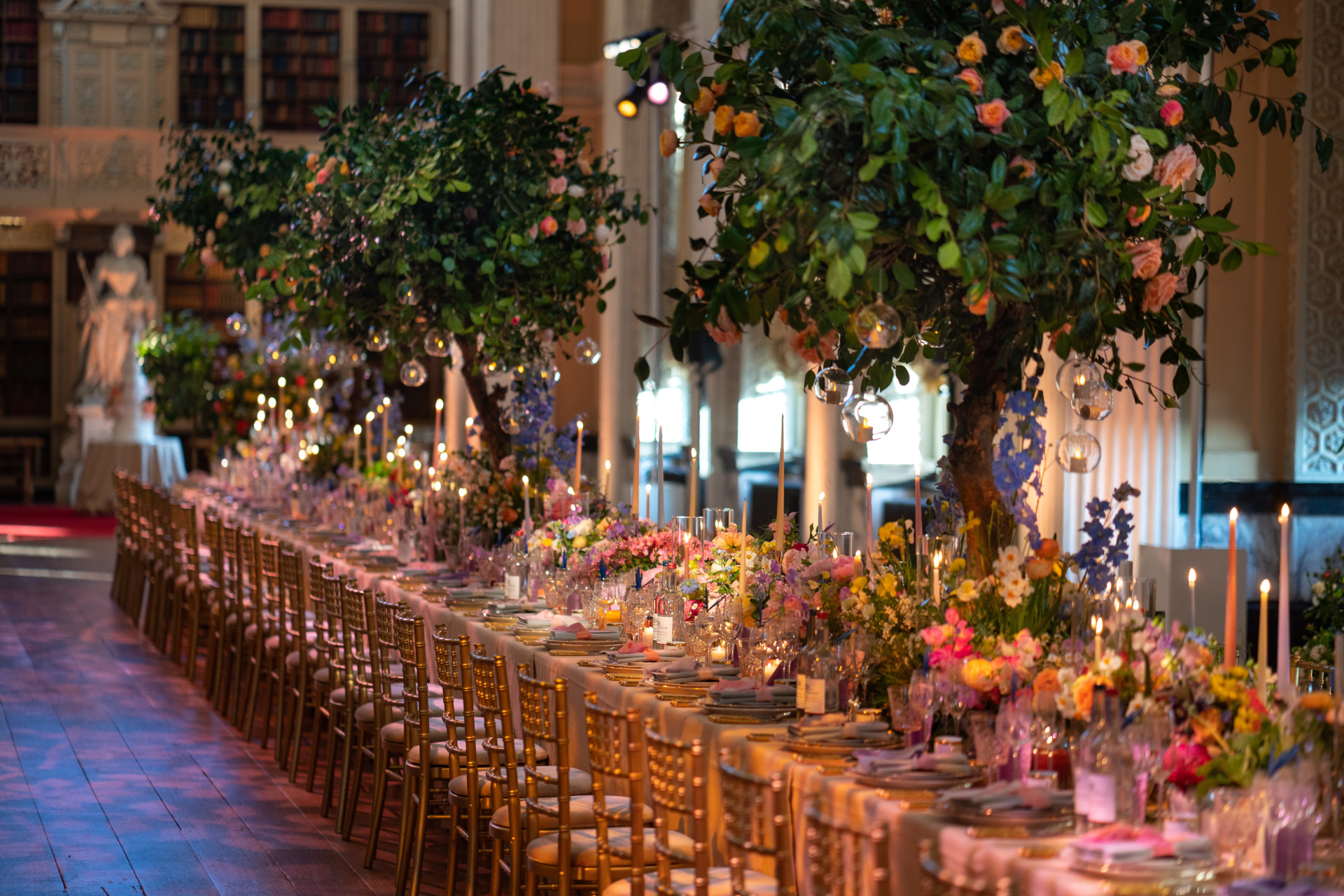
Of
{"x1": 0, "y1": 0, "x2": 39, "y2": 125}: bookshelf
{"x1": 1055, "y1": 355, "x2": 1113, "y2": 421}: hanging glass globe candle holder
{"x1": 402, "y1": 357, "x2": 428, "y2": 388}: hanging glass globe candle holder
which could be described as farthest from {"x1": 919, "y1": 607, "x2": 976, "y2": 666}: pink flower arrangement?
{"x1": 0, "y1": 0, "x2": 39, "y2": 125}: bookshelf

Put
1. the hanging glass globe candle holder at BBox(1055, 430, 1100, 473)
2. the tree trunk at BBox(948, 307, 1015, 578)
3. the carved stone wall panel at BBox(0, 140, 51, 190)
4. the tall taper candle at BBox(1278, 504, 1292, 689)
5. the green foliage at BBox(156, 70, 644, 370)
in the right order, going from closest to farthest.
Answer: the tall taper candle at BBox(1278, 504, 1292, 689), the hanging glass globe candle holder at BBox(1055, 430, 1100, 473), the tree trunk at BBox(948, 307, 1015, 578), the green foliage at BBox(156, 70, 644, 370), the carved stone wall panel at BBox(0, 140, 51, 190)

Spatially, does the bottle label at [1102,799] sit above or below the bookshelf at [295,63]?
below

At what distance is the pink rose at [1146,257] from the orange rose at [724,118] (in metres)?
0.84

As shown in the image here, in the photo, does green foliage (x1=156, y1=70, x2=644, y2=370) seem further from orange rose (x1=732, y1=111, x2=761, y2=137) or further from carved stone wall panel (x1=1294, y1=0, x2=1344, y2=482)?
orange rose (x1=732, y1=111, x2=761, y2=137)

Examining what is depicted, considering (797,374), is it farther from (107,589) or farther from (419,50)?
(419,50)

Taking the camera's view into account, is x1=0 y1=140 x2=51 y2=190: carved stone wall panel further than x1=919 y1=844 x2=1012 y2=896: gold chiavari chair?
Yes

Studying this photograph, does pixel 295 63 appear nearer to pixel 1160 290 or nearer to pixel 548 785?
pixel 548 785

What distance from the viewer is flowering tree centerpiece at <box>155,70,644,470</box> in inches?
255

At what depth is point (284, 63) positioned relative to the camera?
2006cm

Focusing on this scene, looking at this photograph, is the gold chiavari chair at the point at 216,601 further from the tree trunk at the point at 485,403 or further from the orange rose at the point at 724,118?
the orange rose at the point at 724,118

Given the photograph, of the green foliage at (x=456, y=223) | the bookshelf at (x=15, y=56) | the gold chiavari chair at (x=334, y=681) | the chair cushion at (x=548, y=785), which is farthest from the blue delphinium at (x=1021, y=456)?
the bookshelf at (x=15, y=56)

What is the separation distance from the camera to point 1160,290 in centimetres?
314

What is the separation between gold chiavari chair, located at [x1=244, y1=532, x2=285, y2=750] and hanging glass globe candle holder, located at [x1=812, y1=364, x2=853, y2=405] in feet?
12.0

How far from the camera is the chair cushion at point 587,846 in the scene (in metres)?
3.47
